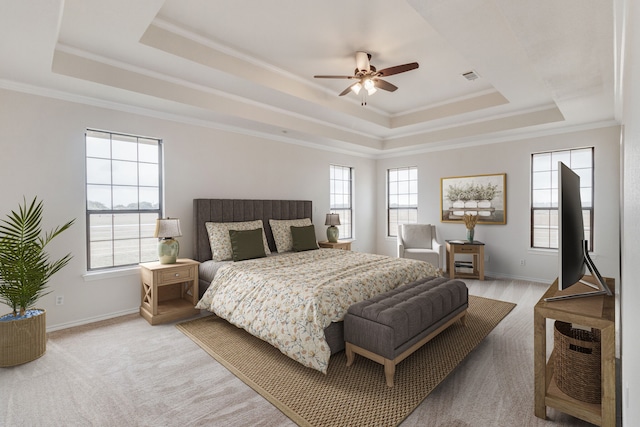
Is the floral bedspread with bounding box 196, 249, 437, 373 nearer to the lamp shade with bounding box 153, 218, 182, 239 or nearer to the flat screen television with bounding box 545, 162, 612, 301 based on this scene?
the lamp shade with bounding box 153, 218, 182, 239

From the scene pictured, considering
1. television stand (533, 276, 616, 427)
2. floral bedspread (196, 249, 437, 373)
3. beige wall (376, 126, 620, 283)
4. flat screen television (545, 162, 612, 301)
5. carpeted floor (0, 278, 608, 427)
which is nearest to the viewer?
television stand (533, 276, 616, 427)

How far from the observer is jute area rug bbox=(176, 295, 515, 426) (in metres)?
1.99

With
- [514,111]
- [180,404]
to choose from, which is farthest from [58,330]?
[514,111]

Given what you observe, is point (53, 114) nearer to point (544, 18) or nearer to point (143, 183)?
point (143, 183)

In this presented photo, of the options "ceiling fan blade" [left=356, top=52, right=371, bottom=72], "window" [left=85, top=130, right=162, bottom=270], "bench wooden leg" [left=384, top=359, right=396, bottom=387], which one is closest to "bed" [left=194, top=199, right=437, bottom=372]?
"bench wooden leg" [left=384, top=359, right=396, bottom=387]

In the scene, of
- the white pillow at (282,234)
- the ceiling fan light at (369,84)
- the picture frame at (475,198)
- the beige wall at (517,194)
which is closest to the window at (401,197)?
the beige wall at (517,194)

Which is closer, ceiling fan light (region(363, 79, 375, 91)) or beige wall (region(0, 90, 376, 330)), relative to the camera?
beige wall (region(0, 90, 376, 330))

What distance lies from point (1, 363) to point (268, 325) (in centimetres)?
213

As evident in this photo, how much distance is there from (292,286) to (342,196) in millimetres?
3959

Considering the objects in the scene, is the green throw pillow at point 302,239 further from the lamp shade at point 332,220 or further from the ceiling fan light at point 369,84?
the ceiling fan light at point 369,84

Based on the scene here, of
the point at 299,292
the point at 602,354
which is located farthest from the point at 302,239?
the point at 602,354

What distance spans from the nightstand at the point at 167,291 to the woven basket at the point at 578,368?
349 centimetres

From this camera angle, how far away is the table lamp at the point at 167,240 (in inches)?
A: 142

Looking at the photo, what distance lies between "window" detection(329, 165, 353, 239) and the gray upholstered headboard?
0.91 metres
